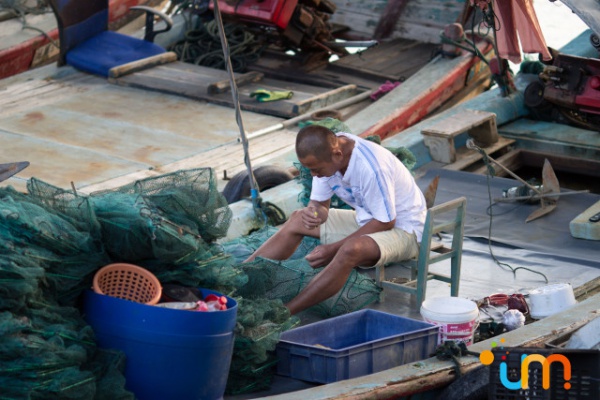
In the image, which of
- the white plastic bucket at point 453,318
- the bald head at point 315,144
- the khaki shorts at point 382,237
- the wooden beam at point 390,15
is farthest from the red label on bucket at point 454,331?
the wooden beam at point 390,15

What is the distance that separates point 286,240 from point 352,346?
4.75ft

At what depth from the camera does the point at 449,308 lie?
19.5ft

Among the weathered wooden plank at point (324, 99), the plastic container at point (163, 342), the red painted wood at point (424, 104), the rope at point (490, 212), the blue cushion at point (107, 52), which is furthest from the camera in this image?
the blue cushion at point (107, 52)

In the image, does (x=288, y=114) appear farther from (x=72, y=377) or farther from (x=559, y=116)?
(x=72, y=377)

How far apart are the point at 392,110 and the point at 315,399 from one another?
18.9 feet

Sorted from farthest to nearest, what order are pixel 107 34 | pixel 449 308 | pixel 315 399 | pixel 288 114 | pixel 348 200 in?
pixel 107 34 → pixel 288 114 → pixel 348 200 → pixel 449 308 → pixel 315 399

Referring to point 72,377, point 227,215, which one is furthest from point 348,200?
point 72,377

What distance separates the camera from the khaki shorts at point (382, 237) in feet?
21.7

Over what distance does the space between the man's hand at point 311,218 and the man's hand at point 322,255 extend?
0.14 meters

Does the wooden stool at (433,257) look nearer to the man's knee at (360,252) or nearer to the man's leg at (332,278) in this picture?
the man's knee at (360,252)

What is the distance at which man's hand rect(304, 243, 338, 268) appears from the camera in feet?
22.0

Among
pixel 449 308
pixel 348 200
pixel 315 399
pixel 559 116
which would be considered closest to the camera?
pixel 315 399

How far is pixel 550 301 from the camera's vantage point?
21.6ft

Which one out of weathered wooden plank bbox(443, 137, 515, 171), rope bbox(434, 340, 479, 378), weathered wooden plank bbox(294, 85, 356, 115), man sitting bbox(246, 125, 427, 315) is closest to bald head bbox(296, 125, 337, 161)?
man sitting bbox(246, 125, 427, 315)
